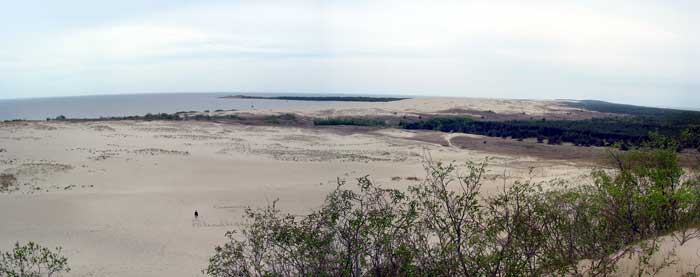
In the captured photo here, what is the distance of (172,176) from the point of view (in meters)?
29.6

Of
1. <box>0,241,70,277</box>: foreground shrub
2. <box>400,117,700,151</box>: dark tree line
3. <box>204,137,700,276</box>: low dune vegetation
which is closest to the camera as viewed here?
<box>204,137,700,276</box>: low dune vegetation

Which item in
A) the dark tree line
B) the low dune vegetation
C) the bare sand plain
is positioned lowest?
the bare sand plain

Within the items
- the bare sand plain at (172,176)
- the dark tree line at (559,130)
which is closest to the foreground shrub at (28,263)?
the bare sand plain at (172,176)

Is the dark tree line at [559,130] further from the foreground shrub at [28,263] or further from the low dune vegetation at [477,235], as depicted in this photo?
the foreground shrub at [28,263]

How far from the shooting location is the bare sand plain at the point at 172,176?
706 inches

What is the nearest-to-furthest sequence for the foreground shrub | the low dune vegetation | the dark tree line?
the low dune vegetation < the foreground shrub < the dark tree line

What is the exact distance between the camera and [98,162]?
31.9 metres

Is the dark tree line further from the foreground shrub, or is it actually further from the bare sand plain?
the foreground shrub

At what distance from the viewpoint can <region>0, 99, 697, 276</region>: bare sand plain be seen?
58.8ft

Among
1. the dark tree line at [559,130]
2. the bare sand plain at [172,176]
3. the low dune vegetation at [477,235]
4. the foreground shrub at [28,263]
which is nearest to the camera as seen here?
the low dune vegetation at [477,235]

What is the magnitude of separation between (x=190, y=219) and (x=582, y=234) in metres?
16.6

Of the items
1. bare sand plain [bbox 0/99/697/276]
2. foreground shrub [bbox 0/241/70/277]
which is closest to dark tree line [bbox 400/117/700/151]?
bare sand plain [bbox 0/99/697/276]

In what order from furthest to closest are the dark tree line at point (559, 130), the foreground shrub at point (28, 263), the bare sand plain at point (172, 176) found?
the dark tree line at point (559, 130) < the bare sand plain at point (172, 176) < the foreground shrub at point (28, 263)

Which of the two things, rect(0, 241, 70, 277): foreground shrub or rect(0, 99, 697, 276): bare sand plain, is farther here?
rect(0, 99, 697, 276): bare sand plain
